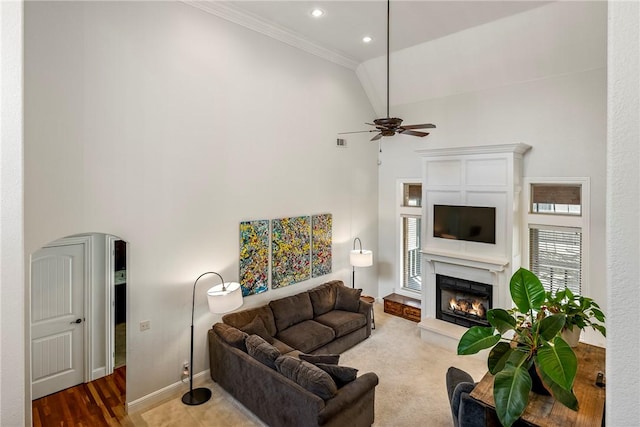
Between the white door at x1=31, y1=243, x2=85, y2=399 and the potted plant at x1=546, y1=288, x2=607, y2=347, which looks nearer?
the potted plant at x1=546, y1=288, x2=607, y2=347

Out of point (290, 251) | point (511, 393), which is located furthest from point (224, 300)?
point (511, 393)

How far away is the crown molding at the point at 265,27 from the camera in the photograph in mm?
4859

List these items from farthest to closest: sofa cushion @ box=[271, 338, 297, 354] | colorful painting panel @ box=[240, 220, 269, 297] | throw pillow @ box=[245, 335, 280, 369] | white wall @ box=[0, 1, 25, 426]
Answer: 1. colorful painting panel @ box=[240, 220, 269, 297]
2. sofa cushion @ box=[271, 338, 297, 354]
3. throw pillow @ box=[245, 335, 280, 369]
4. white wall @ box=[0, 1, 25, 426]

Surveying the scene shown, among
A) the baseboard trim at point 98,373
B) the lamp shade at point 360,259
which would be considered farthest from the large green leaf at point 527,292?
the baseboard trim at point 98,373

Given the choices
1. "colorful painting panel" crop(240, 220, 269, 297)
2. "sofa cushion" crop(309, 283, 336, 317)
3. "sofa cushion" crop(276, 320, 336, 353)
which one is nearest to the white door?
"colorful painting panel" crop(240, 220, 269, 297)

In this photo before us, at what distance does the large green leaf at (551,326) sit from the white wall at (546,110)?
3.78 meters

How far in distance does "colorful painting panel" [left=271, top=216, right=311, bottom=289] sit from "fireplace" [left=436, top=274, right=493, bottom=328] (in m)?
2.56

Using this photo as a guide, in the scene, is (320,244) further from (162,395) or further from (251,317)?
(162,395)

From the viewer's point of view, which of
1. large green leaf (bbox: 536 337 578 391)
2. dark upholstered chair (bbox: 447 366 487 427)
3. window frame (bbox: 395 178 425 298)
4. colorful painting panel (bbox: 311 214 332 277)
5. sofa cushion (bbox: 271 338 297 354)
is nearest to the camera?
large green leaf (bbox: 536 337 578 391)

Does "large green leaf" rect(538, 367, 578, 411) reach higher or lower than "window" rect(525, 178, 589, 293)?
lower

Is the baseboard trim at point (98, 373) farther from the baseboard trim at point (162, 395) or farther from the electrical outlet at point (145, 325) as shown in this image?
the electrical outlet at point (145, 325)

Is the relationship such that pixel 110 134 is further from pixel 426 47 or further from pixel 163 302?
pixel 426 47

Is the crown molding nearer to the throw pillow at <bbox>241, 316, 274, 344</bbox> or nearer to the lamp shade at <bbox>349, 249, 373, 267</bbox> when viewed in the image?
the lamp shade at <bbox>349, 249, 373, 267</bbox>

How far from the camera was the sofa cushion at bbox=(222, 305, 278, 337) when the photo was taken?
5.02 meters
